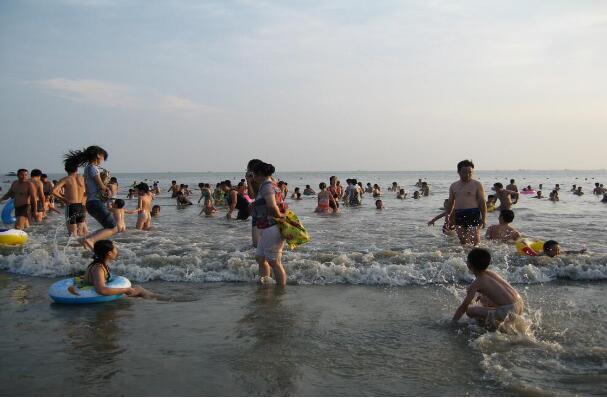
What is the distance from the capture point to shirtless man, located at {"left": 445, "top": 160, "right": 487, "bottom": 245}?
843 centimetres

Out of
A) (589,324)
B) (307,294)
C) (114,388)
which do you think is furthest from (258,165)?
(589,324)

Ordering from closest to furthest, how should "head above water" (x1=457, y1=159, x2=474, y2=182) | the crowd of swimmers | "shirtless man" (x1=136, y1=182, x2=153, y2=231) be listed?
the crowd of swimmers, "head above water" (x1=457, y1=159, x2=474, y2=182), "shirtless man" (x1=136, y1=182, x2=153, y2=231)

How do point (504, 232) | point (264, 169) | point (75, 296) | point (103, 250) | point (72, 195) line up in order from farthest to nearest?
point (504, 232) → point (72, 195) → point (264, 169) → point (103, 250) → point (75, 296)

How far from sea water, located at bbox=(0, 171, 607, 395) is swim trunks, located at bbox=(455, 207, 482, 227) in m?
0.52

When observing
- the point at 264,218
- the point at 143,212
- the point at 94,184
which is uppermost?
the point at 94,184

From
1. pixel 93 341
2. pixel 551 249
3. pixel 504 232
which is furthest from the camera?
pixel 504 232

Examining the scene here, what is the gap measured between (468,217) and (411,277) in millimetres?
2374

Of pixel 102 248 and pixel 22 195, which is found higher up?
pixel 22 195

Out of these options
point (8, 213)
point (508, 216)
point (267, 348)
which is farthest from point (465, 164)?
point (8, 213)

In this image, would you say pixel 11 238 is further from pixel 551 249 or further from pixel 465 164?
pixel 551 249

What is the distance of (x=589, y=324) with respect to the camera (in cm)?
477

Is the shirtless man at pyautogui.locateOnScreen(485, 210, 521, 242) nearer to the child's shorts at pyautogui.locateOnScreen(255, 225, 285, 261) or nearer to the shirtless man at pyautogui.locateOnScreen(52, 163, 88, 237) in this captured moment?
the child's shorts at pyautogui.locateOnScreen(255, 225, 285, 261)

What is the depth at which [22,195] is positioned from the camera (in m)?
11.3

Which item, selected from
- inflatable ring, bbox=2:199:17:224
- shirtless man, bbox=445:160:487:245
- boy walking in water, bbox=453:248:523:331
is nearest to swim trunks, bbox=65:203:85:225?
inflatable ring, bbox=2:199:17:224
